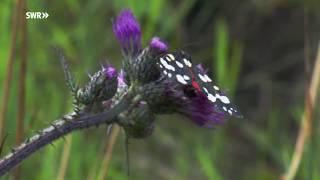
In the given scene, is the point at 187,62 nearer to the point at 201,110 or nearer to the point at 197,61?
the point at 201,110

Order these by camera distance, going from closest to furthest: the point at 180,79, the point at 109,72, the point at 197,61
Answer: the point at 180,79 → the point at 109,72 → the point at 197,61

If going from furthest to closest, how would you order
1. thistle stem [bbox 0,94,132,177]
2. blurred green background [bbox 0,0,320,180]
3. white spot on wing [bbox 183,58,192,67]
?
1. blurred green background [bbox 0,0,320,180]
2. white spot on wing [bbox 183,58,192,67]
3. thistle stem [bbox 0,94,132,177]

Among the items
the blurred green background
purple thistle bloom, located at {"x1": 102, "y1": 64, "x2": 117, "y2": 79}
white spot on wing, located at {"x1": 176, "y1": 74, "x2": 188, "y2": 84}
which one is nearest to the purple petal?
purple thistle bloom, located at {"x1": 102, "y1": 64, "x2": 117, "y2": 79}

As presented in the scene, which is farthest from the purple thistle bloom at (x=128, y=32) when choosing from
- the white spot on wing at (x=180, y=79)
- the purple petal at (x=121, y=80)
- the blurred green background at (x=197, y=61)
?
the blurred green background at (x=197, y=61)

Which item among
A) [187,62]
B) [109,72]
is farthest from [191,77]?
[109,72]

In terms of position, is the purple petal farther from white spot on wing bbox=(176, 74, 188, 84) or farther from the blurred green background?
the blurred green background

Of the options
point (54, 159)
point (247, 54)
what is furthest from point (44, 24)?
point (247, 54)
